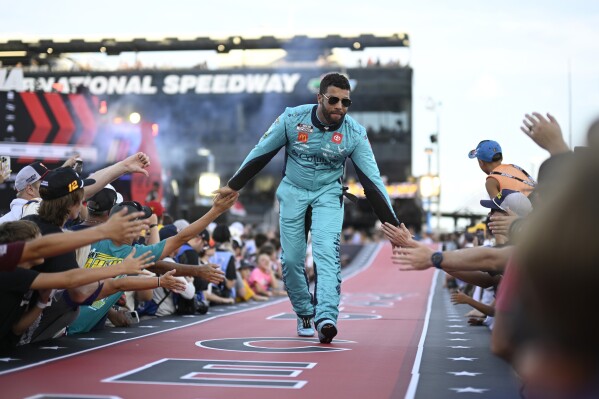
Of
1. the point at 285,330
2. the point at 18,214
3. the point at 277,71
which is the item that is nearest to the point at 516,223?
the point at 285,330

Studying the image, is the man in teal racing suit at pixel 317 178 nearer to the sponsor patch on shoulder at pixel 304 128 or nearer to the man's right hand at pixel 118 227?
the sponsor patch on shoulder at pixel 304 128

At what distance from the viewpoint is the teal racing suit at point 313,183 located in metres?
8.20

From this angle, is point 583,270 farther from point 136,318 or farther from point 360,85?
point 360,85

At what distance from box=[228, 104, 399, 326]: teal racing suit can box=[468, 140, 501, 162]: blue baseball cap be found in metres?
0.95

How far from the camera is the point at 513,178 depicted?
7.91m

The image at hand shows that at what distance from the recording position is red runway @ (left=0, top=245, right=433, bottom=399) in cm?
521

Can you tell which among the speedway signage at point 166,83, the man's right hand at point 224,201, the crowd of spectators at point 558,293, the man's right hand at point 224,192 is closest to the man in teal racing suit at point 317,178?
the man's right hand at point 224,192

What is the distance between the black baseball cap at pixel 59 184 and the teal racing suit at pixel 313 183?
74.3 inches

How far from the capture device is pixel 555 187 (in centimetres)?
283

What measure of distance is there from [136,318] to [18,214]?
1.83 metres

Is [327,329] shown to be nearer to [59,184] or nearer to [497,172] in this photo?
[497,172]

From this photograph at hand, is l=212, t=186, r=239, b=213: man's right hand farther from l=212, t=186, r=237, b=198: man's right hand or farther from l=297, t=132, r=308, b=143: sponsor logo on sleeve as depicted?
l=297, t=132, r=308, b=143: sponsor logo on sleeve

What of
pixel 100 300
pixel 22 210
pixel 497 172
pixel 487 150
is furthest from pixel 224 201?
pixel 487 150

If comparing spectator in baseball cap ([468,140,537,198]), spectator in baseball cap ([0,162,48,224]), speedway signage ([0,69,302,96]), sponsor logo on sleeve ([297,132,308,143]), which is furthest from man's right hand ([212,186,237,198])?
speedway signage ([0,69,302,96])
